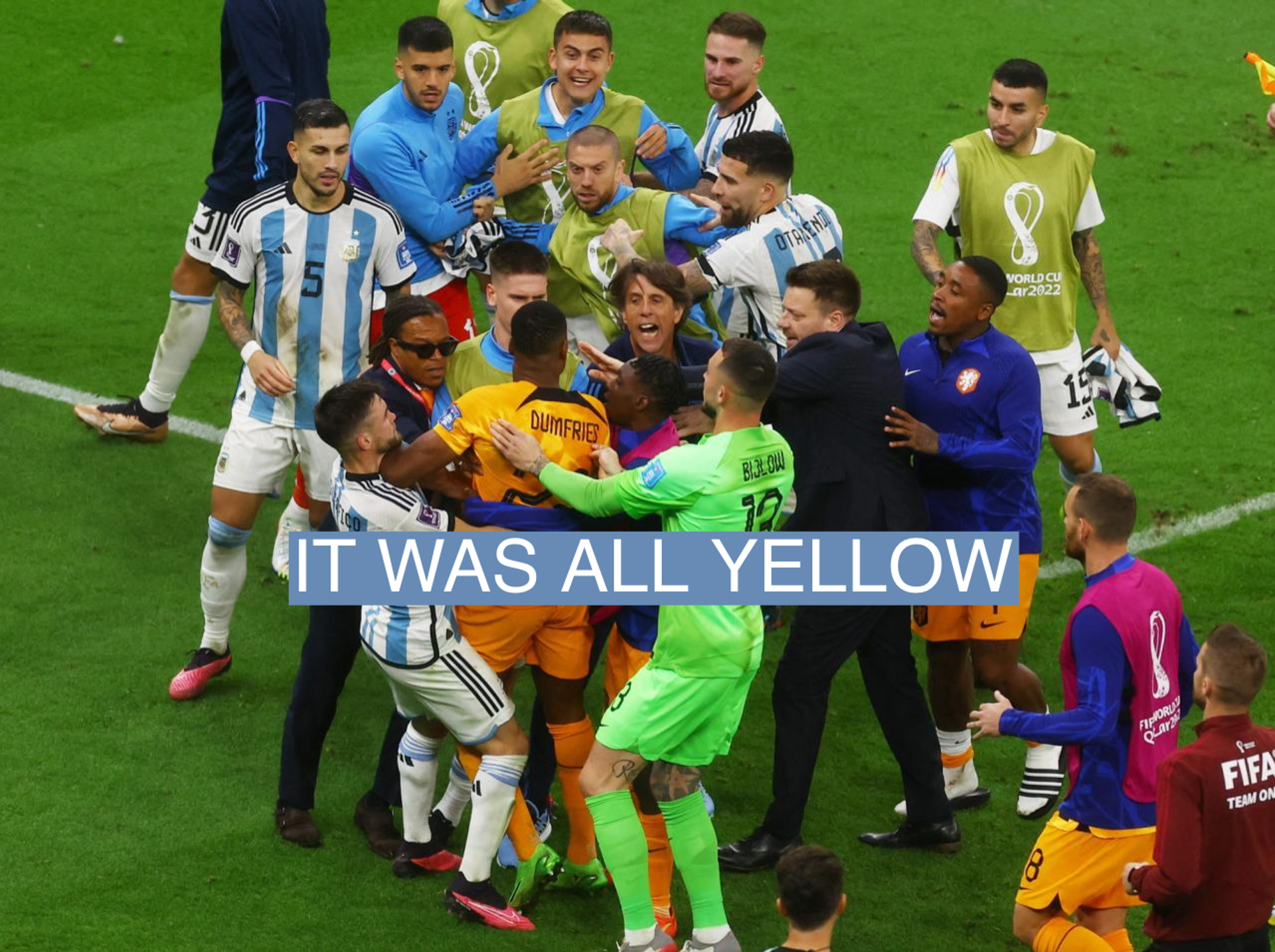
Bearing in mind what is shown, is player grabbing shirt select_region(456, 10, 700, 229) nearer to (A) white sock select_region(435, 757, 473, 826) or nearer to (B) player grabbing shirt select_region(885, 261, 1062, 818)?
(B) player grabbing shirt select_region(885, 261, 1062, 818)

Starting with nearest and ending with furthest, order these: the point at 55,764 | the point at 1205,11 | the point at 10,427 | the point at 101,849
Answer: the point at 101,849, the point at 55,764, the point at 10,427, the point at 1205,11

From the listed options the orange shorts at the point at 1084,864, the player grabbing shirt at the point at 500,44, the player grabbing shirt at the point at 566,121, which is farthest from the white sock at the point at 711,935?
the player grabbing shirt at the point at 500,44

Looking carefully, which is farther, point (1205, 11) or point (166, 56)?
point (1205, 11)

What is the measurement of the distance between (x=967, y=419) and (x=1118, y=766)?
1.71 m

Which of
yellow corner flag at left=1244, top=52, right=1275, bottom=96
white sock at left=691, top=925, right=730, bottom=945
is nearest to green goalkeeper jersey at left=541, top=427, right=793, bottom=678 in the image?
white sock at left=691, top=925, right=730, bottom=945

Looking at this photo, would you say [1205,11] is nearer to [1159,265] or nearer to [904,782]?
[1159,265]

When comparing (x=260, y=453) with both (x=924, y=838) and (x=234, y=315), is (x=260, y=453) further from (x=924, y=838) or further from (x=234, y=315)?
(x=924, y=838)

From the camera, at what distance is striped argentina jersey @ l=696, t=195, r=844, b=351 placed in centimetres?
748

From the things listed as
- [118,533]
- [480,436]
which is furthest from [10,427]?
[480,436]

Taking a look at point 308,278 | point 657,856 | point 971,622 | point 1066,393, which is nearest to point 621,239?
point 308,278

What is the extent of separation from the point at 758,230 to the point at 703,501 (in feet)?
6.39

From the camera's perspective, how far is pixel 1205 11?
16172mm

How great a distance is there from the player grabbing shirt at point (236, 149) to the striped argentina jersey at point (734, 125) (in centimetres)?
181

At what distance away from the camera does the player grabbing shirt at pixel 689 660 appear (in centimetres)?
587
